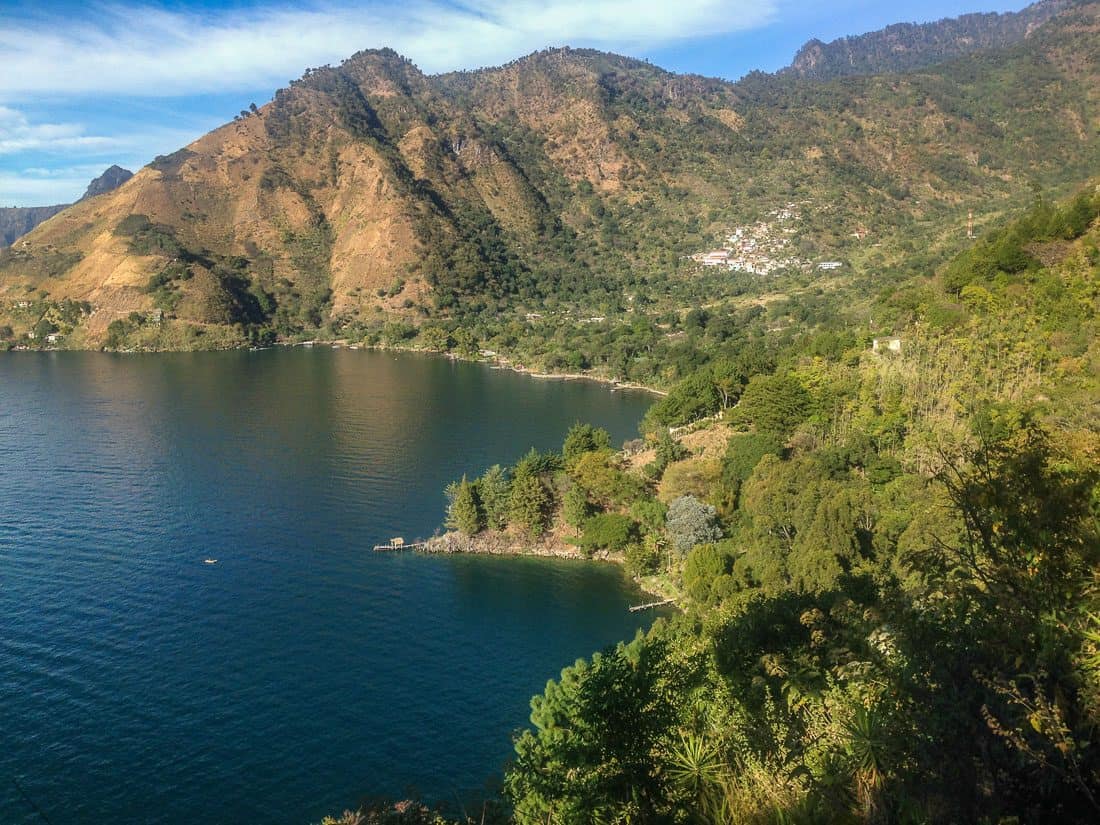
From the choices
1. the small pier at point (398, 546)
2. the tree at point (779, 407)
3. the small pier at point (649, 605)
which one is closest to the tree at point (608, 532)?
the small pier at point (649, 605)

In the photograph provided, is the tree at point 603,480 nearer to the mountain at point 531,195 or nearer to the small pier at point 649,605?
the small pier at point 649,605

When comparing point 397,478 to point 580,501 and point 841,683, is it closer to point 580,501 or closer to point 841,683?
point 580,501

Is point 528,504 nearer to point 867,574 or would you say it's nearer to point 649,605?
point 649,605

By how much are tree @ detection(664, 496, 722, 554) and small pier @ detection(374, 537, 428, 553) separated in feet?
35.4

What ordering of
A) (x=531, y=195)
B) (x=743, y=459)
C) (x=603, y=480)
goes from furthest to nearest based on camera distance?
(x=531, y=195) → (x=603, y=480) → (x=743, y=459)

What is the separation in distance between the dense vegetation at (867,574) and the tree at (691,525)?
0.37 ft

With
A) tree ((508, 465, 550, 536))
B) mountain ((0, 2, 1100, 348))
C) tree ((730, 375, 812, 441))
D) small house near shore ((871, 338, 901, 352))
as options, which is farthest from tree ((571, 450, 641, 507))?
mountain ((0, 2, 1100, 348))

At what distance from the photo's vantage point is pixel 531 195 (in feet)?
466

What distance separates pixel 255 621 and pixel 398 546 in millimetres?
7452

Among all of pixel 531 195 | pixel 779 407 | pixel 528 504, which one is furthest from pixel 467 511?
pixel 531 195

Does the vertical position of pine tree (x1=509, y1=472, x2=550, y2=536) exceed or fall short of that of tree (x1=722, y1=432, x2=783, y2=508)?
it falls short

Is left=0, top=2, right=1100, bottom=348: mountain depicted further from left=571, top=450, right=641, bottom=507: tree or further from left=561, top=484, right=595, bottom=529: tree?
left=561, top=484, right=595, bottom=529: tree

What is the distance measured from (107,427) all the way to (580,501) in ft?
117

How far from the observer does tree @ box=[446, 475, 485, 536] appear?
105ft
